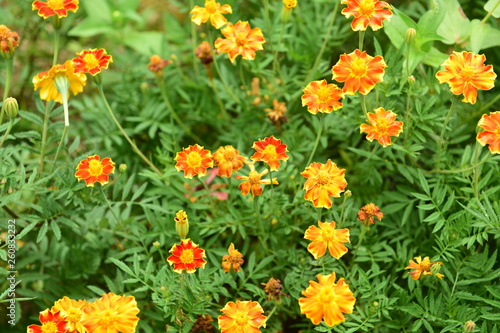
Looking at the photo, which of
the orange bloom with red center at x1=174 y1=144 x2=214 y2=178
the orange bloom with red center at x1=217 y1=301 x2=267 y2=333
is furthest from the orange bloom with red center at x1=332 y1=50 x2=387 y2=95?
the orange bloom with red center at x1=217 y1=301 x2=267 y2=333

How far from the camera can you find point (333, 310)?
2.89 ft

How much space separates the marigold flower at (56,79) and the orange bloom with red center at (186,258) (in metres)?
0.39

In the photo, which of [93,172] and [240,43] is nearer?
[93,172]

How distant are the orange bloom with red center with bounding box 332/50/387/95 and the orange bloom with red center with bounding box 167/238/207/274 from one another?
0.37m

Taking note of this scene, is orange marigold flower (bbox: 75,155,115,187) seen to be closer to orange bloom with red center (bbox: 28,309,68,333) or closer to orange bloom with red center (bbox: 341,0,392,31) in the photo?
orange bloom with red center (bbox: 28,309,68,333)

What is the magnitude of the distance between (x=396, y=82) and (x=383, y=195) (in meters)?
0.25

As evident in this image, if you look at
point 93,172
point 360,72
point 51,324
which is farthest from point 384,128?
point 51,324

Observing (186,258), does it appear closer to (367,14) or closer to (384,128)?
(384,128)

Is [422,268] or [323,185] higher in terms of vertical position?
[323,185]

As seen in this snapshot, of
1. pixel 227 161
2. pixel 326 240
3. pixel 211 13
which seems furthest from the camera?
pixel 211 13

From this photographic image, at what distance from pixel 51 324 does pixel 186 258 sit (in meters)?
0.23

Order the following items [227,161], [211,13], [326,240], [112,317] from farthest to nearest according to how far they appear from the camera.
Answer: [211,13] → [227,161] → [326,240] → [112,317]

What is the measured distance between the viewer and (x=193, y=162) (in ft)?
3.47

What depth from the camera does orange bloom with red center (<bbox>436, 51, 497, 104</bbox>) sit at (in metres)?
0.99
